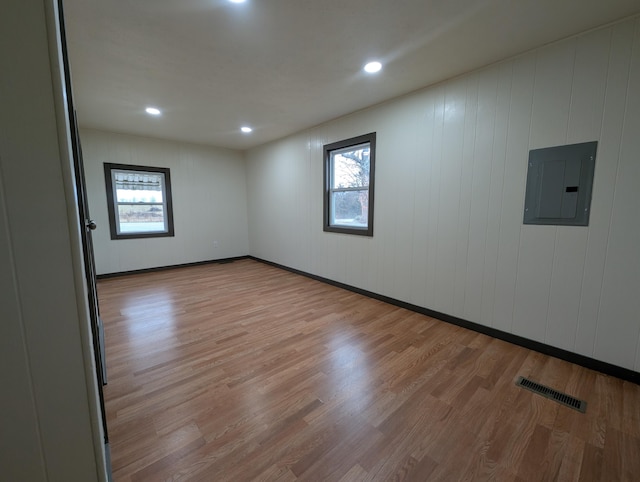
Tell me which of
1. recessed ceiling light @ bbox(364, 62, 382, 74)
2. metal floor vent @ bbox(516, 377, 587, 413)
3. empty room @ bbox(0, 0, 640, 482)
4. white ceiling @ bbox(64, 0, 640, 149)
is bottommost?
A: metal floor vent @ bbox(516, 377, 587, 413)

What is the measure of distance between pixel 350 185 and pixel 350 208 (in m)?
0.34

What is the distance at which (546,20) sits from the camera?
189cm

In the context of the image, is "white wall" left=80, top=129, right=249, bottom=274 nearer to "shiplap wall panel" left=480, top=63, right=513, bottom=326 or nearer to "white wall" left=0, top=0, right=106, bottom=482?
"white wall" left=0, top=0, right=106, bottom=482

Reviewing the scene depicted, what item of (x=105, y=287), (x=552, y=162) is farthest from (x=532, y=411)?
(x=105, y=287)

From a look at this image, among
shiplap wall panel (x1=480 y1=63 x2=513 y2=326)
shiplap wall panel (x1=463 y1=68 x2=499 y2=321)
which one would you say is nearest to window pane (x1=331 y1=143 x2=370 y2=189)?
Answer: shiplap wall panel (x1=463 y1=68 x2=499 y2=321)

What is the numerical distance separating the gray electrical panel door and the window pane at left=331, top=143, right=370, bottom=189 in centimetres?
189

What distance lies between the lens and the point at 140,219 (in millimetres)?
5141

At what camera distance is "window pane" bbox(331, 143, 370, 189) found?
149 inches

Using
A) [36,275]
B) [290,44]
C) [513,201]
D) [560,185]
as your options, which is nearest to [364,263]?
[513,201]

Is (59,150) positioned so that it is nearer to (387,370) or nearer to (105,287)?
(387,370)

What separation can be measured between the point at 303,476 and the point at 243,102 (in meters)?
3.64

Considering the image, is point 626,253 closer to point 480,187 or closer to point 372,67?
point 480,187

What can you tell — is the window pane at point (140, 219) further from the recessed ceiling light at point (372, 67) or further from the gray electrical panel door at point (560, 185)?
the gray electrical panel door at point (560, 185)

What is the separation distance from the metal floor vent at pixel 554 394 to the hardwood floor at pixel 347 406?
0.15ft
